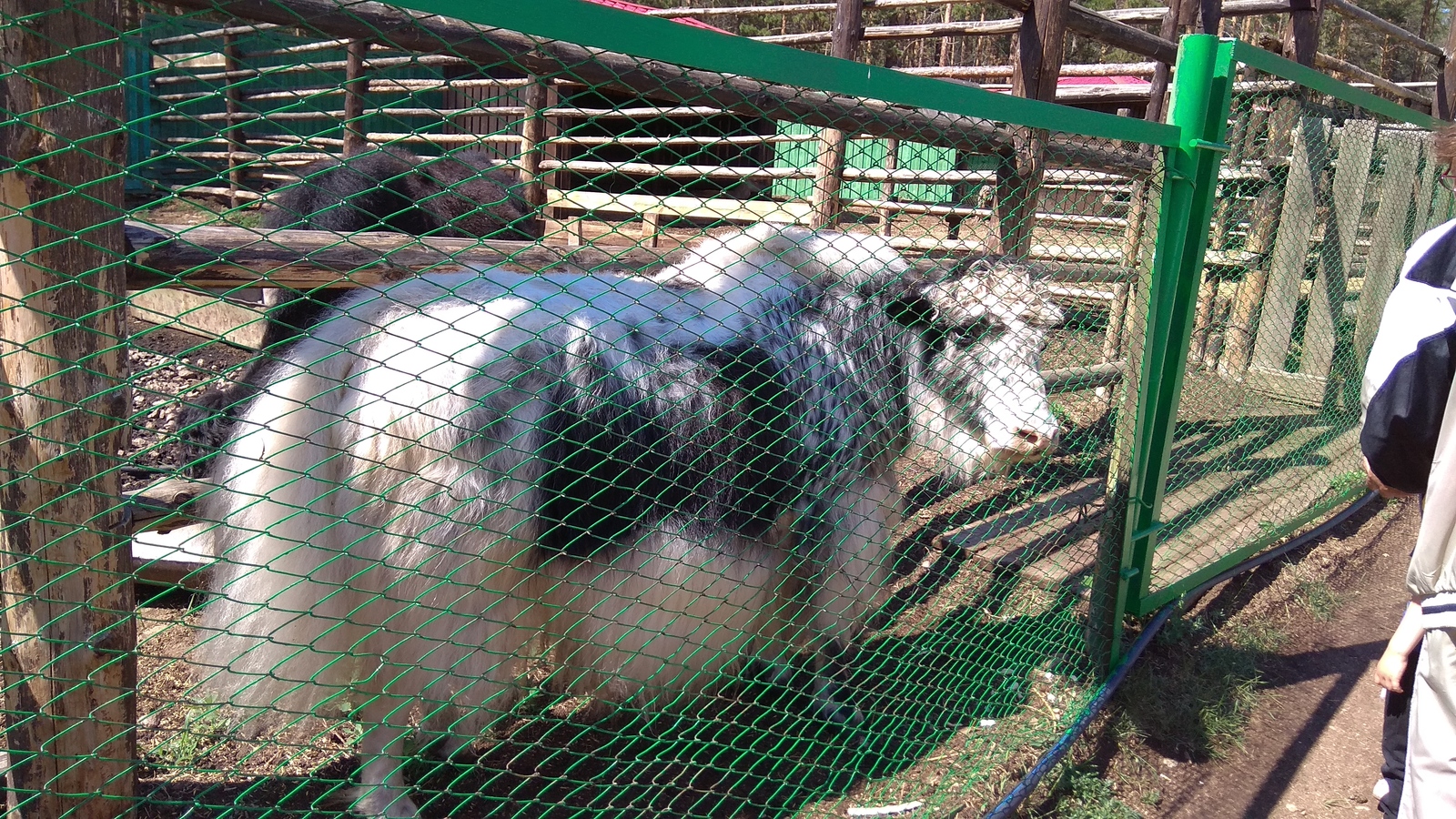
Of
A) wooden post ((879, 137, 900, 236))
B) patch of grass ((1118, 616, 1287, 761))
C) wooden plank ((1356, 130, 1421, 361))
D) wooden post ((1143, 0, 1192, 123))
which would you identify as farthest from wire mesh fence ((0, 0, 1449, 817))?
wooden plank ((1356, 130, 1421, 361))

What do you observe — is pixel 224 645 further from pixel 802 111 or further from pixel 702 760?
pixel 802 111

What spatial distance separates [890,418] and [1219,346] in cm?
484

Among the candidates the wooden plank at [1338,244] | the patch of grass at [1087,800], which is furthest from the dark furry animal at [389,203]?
the wooden plank at [1338,244]

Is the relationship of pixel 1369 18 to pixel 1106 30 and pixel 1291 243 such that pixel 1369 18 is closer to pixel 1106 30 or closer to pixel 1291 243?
pixel 1291 243

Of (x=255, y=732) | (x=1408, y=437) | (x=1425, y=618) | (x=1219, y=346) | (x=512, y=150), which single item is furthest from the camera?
(x=512, y=150)

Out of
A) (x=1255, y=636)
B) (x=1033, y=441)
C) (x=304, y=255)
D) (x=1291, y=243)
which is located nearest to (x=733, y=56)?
(x=304, y=255)

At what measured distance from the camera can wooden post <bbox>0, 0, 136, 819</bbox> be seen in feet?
5.08

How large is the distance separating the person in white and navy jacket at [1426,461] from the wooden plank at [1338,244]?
470 cm

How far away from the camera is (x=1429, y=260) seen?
2.04m

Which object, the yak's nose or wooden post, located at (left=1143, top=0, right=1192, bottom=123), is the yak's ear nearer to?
the yak's nose

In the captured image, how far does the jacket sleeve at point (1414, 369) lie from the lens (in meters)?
1.94

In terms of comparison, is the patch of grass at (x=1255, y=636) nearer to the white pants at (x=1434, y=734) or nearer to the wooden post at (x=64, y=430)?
the white pants at (x=1434, y=734)

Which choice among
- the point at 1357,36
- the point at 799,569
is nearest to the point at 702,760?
the point at 799,569

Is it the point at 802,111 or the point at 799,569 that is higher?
the point at 802,111
